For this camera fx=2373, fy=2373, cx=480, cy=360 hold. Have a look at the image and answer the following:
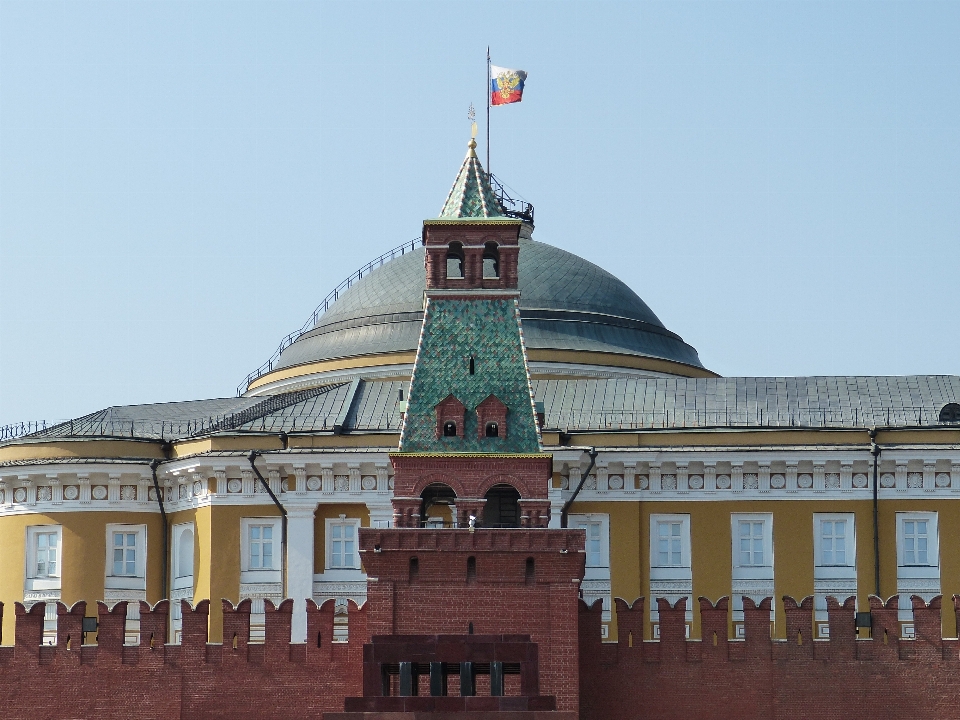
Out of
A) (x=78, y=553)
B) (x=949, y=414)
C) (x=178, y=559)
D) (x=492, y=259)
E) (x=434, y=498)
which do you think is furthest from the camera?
(x=949, y=414)

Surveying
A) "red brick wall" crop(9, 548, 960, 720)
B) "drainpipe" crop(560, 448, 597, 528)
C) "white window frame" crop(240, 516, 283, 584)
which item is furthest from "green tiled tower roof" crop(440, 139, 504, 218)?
"white window frame" crop(240, 516, 283, 584)

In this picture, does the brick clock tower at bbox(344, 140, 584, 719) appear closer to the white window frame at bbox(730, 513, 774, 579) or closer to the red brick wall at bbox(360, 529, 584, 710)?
the red brick wall at bbox(360, 529, 584, 710)

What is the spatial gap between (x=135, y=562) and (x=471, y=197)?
17139 millimetres

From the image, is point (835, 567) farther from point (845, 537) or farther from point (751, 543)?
point (751, 543)

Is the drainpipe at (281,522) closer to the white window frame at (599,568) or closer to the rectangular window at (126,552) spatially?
the rectangular window at (126,552)

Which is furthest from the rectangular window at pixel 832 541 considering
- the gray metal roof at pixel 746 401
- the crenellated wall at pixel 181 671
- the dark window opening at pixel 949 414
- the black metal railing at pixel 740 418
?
the crenellated wall at pixel 181 671

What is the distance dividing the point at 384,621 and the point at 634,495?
1575 cm

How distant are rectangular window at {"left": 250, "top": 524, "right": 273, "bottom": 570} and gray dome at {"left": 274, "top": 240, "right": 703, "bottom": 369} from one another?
9.62m

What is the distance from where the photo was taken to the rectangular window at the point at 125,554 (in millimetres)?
63803

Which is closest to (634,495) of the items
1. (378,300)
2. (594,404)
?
(594,404)

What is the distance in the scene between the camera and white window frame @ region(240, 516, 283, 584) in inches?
2454

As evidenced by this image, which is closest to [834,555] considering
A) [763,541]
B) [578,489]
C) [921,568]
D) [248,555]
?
[763,541]

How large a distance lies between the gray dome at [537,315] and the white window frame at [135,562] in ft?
33.8

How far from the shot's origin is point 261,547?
6269cm
